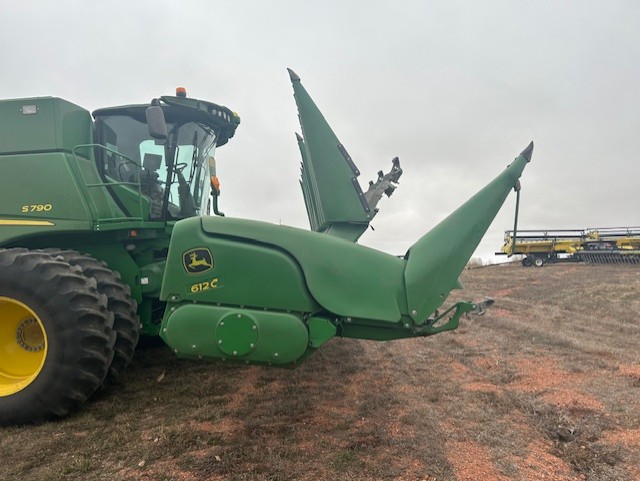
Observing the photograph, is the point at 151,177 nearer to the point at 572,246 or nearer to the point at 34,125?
the point at 34,125

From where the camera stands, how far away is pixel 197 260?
3.21 m

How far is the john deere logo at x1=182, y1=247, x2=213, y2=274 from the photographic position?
3.20 m

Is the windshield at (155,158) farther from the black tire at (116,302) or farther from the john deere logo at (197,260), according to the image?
the john deere logo at (197,260)

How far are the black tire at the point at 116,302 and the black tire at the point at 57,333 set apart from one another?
16cm

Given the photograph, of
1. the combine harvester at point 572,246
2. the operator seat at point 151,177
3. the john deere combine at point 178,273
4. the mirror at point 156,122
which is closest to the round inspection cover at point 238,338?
the john deere combine at point 178,273

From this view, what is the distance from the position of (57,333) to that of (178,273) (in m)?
1.08

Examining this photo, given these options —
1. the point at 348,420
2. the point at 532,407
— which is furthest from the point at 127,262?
the point at 532,407

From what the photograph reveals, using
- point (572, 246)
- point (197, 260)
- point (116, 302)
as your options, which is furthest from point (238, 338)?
point (572, 246)

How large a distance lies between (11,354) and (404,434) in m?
3.32

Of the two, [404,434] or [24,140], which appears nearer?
[404,434]

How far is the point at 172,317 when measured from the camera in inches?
124

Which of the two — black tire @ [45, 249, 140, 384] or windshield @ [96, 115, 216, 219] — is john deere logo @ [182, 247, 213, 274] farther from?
windshield @ [96, 115, 216, 219]

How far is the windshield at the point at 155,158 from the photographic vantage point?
4570mm

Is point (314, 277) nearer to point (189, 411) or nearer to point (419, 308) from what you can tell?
point (419, 308)
